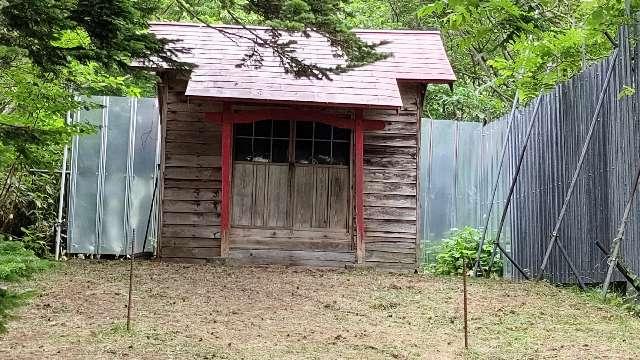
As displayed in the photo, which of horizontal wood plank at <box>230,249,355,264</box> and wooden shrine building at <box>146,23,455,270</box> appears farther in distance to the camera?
horizontal wood plank at <box>230,249,355,264</box>

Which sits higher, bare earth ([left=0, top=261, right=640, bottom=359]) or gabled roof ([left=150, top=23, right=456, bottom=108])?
gabled roof ([left=150, top=23, right=456, bottom=108])

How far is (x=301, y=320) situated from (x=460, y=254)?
705cm

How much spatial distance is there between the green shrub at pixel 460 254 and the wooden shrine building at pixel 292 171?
1.64 meters

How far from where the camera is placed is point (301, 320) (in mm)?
6832

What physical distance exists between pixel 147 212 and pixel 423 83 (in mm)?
5730

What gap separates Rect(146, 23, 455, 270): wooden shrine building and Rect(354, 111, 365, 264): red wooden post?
0.02m

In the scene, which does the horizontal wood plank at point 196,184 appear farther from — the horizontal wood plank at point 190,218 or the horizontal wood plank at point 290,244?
the horizontal wood plank at point 290,244

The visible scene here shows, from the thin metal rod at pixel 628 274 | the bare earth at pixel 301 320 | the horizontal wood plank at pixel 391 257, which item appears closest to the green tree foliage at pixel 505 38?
the thin metal rod at pixel 628 274

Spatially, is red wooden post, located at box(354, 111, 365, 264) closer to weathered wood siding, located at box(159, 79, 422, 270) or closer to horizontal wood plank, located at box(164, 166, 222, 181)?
weathered wood siding, located at box(159, 79, 422, 270)

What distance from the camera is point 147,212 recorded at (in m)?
13.2

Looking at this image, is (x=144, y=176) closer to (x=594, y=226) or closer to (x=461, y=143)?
(x=461, y=143)

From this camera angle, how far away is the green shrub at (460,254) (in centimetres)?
1323

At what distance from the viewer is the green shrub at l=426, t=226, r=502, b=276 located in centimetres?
1323

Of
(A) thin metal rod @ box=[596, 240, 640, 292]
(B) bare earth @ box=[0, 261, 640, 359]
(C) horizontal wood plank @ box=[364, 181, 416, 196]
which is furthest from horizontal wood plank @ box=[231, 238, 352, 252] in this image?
(A) thin metal rod @ box=[596, 240, 640, 292]
